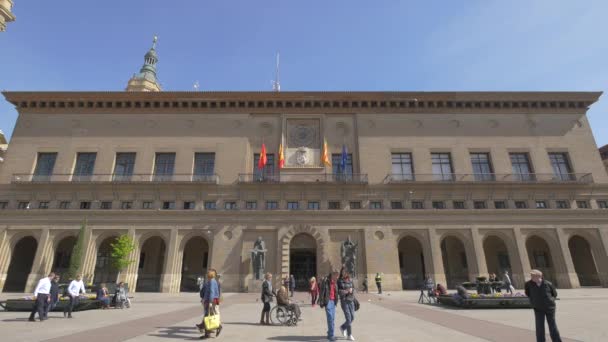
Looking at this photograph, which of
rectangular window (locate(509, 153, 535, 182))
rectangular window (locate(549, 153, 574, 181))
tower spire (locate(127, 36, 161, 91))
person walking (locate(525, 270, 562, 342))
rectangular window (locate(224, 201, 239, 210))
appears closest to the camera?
person walking (locate(525, 270, 562, 342))

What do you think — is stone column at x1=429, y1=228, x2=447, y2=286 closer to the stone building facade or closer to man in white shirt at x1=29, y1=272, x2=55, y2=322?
the stone building facade

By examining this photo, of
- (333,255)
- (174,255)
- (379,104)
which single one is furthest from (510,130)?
(174,255)

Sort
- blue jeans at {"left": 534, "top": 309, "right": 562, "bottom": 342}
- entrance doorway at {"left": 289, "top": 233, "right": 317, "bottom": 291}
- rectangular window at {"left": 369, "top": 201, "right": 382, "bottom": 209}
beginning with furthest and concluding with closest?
rectangular window at {"left": 369, "top": 201, "right": 382, "bottom": 209}, entrance doorway at {"left": 289, "top": 233, "right": 317, "bottom": 291}, blue jeans at {"left": 534, "top": 309, "right": 562, "bottom": 342}

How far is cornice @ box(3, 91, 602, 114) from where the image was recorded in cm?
3444

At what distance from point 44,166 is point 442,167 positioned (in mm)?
39991

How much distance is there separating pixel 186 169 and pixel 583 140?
40.7 metres

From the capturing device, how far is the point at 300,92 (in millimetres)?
34594

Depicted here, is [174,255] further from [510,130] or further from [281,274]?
[510,130]

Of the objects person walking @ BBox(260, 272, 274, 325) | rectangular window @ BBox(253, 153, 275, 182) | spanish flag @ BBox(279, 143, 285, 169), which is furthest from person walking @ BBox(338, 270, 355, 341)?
spanish flag @ BBox(279, 143, 285, 169)

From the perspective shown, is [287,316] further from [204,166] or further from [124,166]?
[124,166]

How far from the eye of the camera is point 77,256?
2794cm

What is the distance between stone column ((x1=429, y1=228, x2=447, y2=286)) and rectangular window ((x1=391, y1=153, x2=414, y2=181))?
216 inches

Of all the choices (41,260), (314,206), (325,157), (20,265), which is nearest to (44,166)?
(41,260)

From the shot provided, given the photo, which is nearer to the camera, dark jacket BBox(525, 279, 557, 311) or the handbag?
dark jacket BBox(525, 279, 557, 311)
